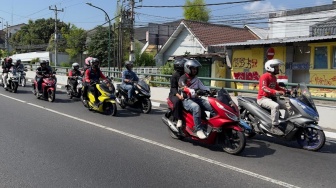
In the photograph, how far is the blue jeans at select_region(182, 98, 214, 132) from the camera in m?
6.59

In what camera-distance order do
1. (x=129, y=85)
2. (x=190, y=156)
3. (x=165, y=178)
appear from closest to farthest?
(x=165, y=178)
(x=190, y=156)
(x=129, y=85)

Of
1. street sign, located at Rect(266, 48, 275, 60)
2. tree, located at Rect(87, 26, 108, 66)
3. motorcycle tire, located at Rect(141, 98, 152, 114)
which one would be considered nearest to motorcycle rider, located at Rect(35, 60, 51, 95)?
motorcycle tire, located at Rect(141, 98, 152, 114)

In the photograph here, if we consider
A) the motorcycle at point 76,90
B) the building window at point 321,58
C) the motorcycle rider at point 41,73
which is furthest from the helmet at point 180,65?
the building window at point 321,58

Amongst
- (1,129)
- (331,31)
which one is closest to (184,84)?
(1,129)

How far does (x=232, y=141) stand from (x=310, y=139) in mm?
1680

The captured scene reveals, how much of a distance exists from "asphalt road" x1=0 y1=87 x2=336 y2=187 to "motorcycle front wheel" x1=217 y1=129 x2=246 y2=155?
0.14m

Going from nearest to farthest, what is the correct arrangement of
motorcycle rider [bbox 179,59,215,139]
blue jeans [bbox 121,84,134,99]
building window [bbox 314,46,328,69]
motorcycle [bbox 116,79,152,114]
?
motorcycle rider [bbox 179,59,215,139] < motorcycle [bbox 116,79,152,114] < blue jeans [bbox 121,84,134,99] < building window [bbox 314,46,328,69]

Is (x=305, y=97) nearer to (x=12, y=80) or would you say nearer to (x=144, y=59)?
(x=12, y=80)

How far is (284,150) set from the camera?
6.75m

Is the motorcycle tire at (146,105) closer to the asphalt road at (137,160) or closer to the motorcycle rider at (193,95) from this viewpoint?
the asphalt road at (137,160)

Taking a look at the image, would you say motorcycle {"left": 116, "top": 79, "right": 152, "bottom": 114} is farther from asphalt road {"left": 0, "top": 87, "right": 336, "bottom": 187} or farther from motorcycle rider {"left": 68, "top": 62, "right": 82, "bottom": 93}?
motorcycle rider {"left": 68, "top": 62, "right": 82, "bottom": 93}

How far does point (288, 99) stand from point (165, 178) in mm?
3467

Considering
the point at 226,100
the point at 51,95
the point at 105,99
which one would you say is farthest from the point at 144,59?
the point at 226,100

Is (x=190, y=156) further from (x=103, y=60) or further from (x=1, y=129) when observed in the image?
(x=103, y=60)
